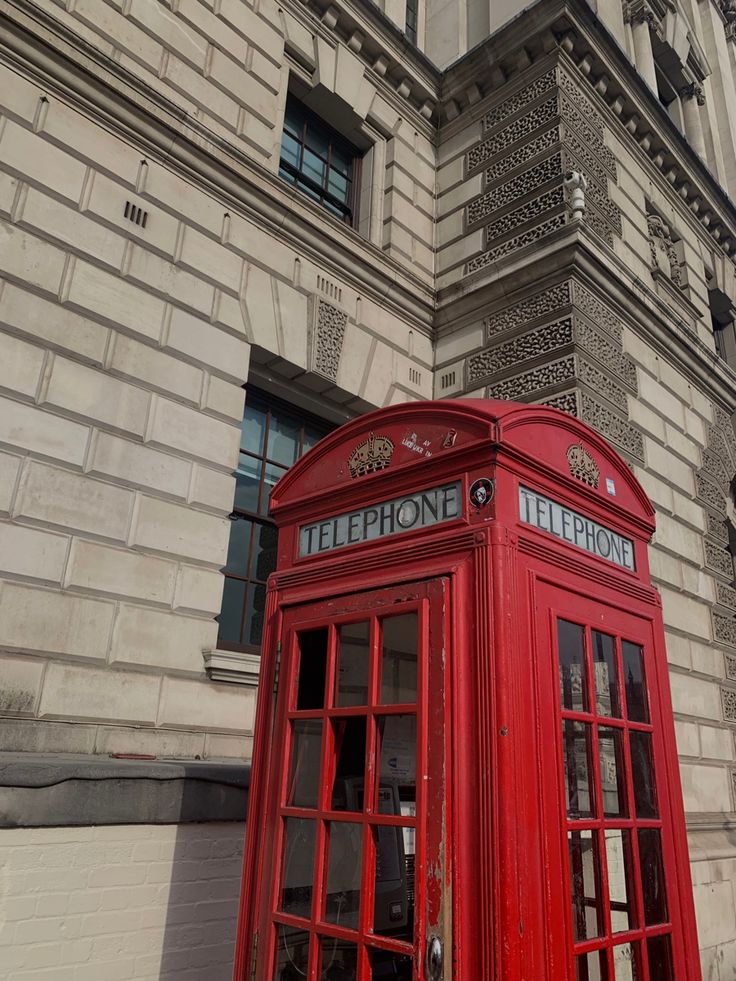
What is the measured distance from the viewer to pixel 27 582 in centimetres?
562

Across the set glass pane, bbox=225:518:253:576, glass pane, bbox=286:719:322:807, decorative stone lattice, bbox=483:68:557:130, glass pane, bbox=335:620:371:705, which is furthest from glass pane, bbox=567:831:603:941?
decorative stone lattice, bbox=483:68:557:130

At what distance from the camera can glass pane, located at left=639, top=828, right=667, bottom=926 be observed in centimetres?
304

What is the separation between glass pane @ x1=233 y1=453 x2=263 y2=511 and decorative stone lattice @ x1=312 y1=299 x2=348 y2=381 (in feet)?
4.20

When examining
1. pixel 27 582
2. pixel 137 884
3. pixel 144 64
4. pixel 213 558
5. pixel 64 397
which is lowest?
pixel 137 884

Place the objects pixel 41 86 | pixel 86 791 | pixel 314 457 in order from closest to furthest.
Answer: pixel 314 457, pixel 86 791, pixel 41 86

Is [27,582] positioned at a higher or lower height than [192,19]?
lower

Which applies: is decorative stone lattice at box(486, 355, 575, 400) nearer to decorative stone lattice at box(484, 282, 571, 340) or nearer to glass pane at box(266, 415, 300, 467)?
decorative stone lattice at box(484, 282, 571, 340)

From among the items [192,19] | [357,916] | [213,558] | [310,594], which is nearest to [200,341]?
[213,558]

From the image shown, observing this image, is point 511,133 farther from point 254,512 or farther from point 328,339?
point 254,512

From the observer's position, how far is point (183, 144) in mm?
7500

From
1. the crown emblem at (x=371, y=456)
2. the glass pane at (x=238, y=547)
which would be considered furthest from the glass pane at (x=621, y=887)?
the glass pane at (x=238, y=547)

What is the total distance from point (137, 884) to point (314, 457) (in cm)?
341

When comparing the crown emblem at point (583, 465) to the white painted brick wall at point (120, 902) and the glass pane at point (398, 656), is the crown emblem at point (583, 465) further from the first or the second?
the white painted brick wall at point (120, 902)

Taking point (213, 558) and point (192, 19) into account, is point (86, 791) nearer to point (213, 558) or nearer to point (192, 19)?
point (213, 558)
